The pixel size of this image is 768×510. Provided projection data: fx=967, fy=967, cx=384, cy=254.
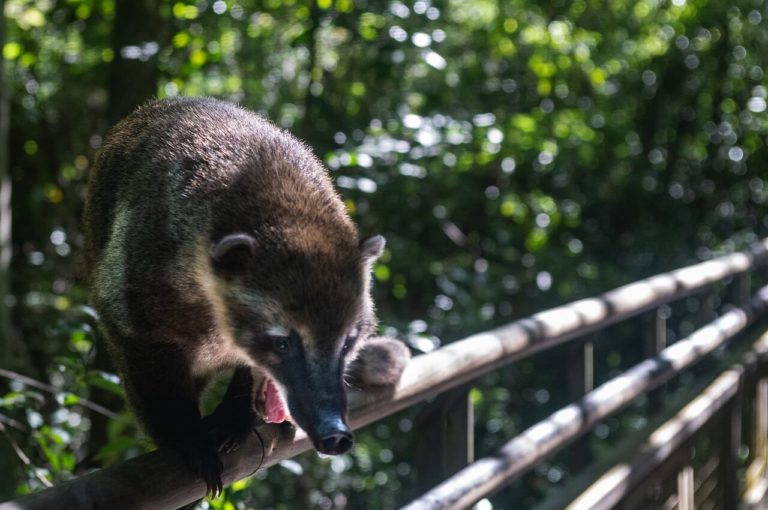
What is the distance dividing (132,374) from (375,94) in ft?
13.2

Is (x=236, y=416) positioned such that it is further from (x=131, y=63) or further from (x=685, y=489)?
(x=131, y=63)

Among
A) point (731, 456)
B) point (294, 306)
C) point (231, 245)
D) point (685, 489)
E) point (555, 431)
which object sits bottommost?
point (731, 456)

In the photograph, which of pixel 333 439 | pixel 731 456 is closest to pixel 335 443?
pixel 333 439

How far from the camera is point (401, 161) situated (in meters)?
4.16

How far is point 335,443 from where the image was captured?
179 cm

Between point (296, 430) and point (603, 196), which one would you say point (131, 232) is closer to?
point (296, 430)

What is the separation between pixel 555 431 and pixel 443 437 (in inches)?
16.7

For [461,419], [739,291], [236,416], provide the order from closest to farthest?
[236,416] → [461,419] → [739,291]

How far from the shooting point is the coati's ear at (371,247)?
88.0 inches

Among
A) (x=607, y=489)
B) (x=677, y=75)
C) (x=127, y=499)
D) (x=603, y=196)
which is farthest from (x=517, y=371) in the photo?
(x=127, y=499)

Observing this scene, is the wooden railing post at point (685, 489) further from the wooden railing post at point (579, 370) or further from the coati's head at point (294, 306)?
the coati's head at point (294, 306)

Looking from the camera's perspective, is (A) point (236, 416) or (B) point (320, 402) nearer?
(B) point (320, 402)

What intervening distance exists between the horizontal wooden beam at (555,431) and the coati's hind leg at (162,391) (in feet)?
1.72

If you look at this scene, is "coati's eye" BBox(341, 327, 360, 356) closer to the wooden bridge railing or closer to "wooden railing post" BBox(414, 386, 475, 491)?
the wooden bridge railing
